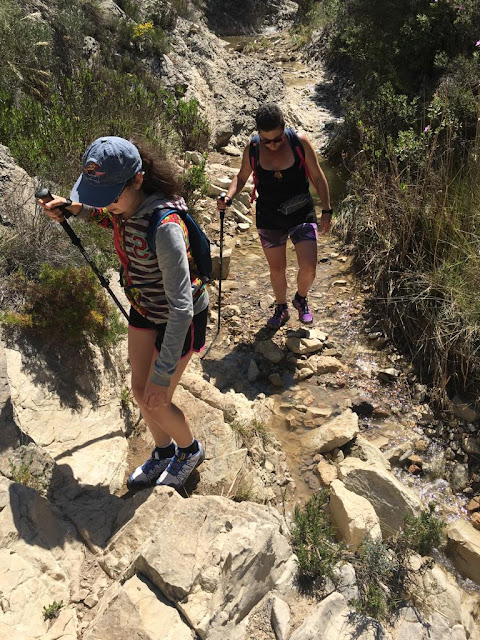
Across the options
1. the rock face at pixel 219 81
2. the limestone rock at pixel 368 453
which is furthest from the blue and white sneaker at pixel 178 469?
the rock face at pixel 219 81

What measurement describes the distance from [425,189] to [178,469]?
11.1 ft

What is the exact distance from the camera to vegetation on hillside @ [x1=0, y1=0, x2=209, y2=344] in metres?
3.49

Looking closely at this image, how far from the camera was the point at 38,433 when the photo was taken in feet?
9.76

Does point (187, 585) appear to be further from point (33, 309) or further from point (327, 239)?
point (327, 239)

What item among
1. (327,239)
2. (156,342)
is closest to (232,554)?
(156,342)

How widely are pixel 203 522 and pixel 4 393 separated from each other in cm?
125

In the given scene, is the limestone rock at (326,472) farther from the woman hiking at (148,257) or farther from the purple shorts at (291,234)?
the purple shorts at (291,234)

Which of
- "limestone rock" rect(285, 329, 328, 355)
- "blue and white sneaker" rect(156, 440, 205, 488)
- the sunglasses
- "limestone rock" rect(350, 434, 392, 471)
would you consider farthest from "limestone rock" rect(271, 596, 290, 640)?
the sunglasses

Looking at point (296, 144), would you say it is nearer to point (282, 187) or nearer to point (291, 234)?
point (282, 187)

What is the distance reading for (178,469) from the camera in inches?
111

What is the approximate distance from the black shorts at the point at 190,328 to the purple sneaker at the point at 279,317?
2306mm

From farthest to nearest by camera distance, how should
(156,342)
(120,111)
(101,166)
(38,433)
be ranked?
(120,111) → (38,433) → (156,342) → (101,166)

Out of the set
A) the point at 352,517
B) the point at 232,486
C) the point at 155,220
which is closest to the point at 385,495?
the point at 352,517

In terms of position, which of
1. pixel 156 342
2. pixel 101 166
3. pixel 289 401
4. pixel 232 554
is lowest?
pixel 289 401
